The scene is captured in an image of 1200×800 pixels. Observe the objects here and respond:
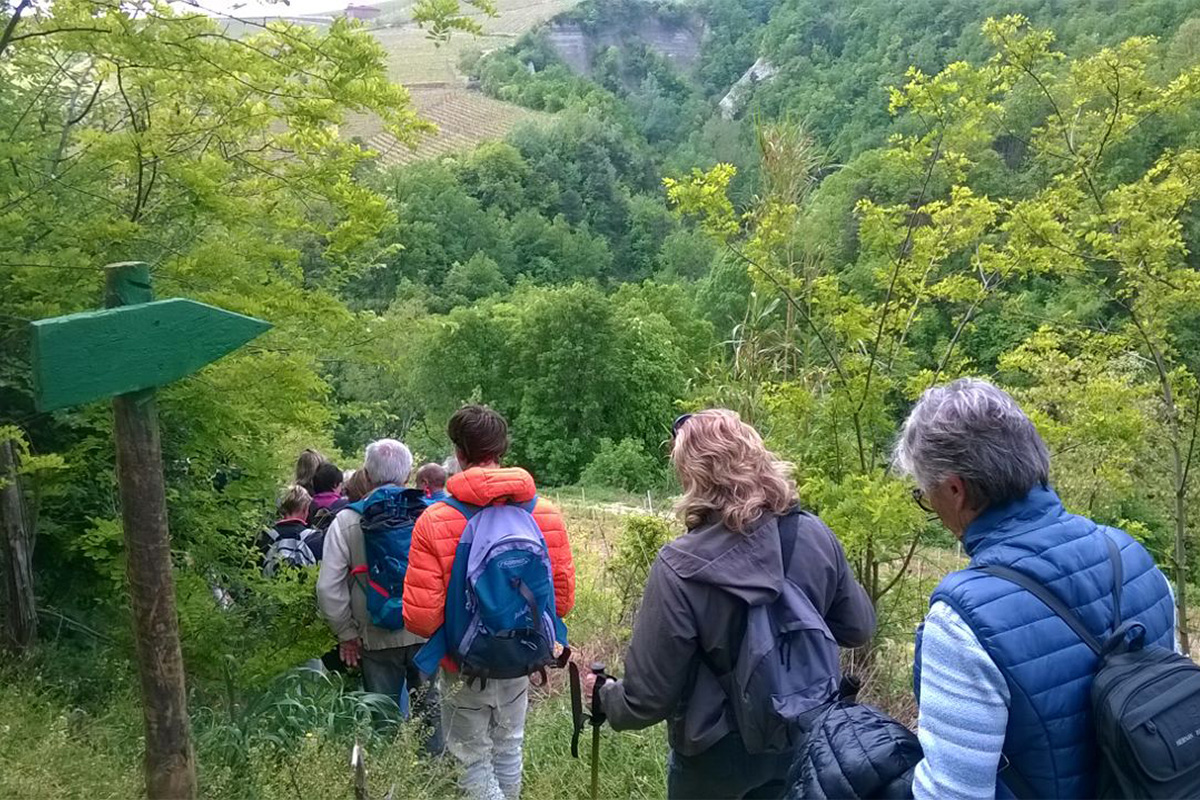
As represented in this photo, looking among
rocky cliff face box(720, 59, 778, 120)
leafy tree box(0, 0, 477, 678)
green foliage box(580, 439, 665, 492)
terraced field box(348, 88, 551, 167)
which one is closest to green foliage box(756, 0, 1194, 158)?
rocky cliff face box(720, 59, 778, 120)

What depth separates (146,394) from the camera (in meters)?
2.17

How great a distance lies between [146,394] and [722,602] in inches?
55.3

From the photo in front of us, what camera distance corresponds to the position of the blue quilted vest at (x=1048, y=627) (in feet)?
4.94

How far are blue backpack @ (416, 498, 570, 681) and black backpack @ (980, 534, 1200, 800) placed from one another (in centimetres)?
180

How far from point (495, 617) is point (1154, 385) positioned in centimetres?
490

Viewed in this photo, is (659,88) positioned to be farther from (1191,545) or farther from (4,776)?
(4,776)

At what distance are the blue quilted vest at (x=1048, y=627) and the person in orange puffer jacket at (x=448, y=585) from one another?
5.69 feet

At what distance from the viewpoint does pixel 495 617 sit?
119 inches

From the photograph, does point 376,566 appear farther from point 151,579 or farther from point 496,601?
point 151,579

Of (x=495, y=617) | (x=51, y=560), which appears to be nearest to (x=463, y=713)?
(x=495, y=617)

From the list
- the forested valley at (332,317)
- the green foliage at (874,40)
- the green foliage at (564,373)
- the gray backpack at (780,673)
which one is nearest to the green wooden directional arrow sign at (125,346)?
the forested valley at (332,317)

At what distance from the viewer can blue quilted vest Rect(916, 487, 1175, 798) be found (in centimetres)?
150

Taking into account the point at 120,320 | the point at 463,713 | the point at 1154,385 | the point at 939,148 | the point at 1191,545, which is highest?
the point at 939,148

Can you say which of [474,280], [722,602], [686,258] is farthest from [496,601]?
[686,258]
